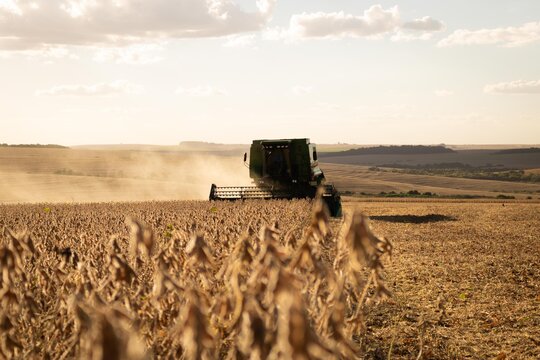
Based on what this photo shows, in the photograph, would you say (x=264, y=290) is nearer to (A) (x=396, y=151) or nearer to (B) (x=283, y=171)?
(B) (x=283, y=171)

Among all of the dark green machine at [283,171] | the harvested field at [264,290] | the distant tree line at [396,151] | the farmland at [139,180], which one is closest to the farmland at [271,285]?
the harvested field at [264,290]

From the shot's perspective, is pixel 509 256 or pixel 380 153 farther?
pixel 380 153

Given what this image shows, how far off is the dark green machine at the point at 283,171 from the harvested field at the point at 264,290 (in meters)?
4.26

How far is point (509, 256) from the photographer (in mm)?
14422

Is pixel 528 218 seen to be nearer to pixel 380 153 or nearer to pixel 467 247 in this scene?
pixel 467 247

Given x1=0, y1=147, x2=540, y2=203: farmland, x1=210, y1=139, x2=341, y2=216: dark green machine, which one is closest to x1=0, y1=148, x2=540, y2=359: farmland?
x1=210, y1=139, x2=341, y2=216: dark green machine

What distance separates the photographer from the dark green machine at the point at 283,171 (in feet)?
82.7

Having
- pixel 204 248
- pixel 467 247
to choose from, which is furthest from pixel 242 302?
pixel 467 247

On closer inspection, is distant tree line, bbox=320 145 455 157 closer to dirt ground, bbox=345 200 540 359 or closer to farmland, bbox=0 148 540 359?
farmland, bbox=0 148 540 359

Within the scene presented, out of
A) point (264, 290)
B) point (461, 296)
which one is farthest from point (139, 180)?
point (264, 290)

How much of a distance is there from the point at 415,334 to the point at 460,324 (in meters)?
0.87

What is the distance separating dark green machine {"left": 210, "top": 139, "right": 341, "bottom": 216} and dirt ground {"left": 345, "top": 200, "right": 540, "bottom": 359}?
17.3 feet

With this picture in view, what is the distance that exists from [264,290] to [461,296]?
25.6 ft

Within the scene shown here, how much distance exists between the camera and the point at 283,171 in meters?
26.1
